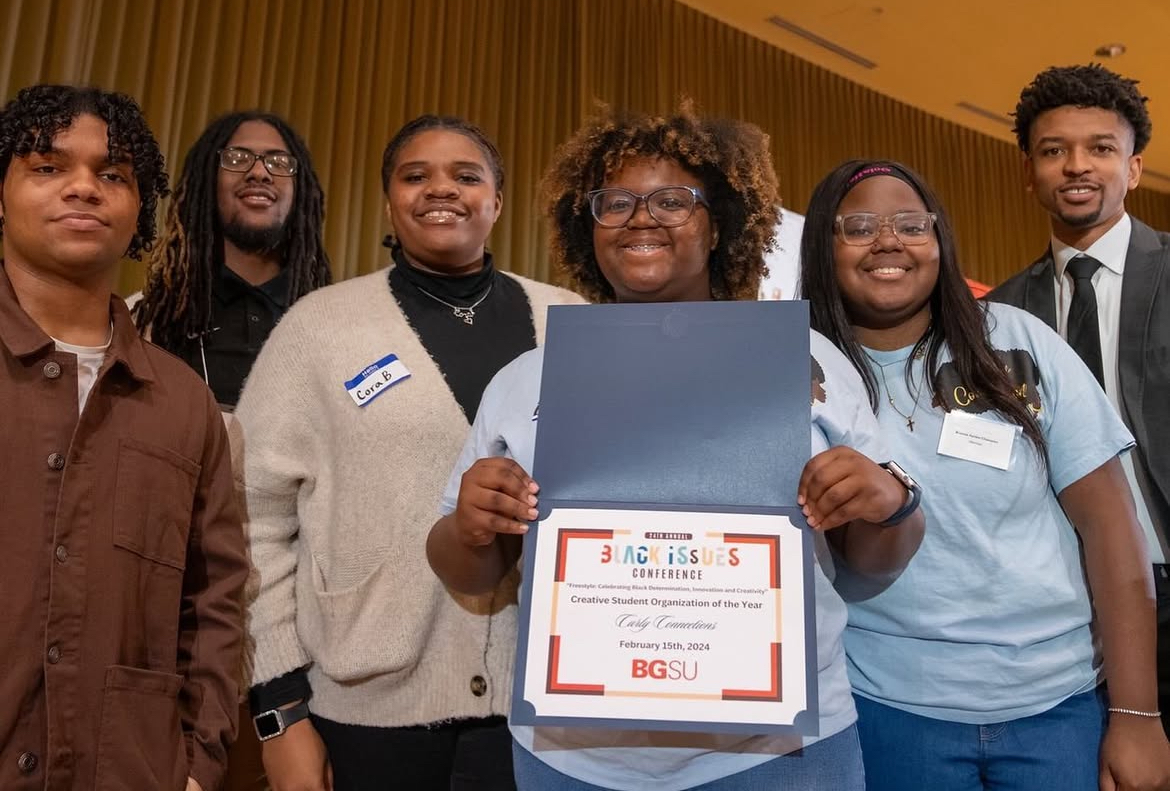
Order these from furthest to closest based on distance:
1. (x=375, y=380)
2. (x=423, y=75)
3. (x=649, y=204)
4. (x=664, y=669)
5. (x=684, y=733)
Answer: (x=423, y=75)
(x=375, y=380)
(x=649, y=204)
(x=684, y=733)
(x=664, y=669)

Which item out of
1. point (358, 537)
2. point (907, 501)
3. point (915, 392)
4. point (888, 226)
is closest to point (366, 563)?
point (358, 537)

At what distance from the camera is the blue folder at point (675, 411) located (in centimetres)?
119

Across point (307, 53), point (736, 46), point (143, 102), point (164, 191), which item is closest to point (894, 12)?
point (736, 46)

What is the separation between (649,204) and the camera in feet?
5.22

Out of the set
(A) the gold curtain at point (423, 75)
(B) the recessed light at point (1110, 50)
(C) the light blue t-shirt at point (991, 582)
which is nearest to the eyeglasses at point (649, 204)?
(C) the light blue t-shirt at point (991, 582)

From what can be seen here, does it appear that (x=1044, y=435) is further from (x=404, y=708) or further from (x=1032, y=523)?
(x=404, y=708)

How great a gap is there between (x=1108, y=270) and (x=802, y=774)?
5.67 feet

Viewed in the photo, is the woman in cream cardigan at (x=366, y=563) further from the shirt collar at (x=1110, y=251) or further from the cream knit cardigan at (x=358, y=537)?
the shirt collar at (x=1110, y=251)

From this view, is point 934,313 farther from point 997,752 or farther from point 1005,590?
point 997,752

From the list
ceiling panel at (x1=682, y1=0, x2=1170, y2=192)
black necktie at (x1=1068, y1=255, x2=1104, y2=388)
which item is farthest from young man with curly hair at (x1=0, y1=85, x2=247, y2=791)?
ceiling panel at (x1=682, y1=0, x2=1170, y2=192)

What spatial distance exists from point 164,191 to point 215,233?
2.18 feet

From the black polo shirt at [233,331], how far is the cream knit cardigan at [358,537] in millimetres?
470

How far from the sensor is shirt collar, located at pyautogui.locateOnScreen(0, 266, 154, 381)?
141cm

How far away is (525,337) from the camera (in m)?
1.89
